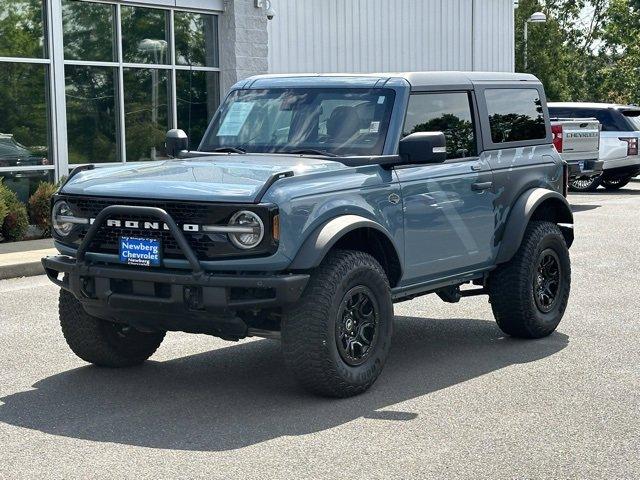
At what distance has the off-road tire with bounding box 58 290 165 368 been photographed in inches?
304

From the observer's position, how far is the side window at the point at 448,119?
8094 mm

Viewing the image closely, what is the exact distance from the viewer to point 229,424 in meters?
6.54

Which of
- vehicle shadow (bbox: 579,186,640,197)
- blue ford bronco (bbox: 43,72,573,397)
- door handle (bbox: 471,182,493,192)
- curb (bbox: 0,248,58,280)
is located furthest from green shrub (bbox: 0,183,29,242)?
vehicle shadow (bbox: 579,186,640,197)

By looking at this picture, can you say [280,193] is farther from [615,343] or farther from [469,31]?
[469,31]

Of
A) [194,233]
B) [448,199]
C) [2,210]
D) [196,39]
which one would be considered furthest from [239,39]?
[194,233]

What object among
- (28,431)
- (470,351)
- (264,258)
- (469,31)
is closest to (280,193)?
(264,258)

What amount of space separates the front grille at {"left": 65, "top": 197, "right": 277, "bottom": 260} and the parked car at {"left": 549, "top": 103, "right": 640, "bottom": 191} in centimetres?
1932

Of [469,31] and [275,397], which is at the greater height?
[469,31]

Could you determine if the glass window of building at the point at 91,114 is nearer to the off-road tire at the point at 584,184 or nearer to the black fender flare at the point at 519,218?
the off-road tire at the point at 584,184

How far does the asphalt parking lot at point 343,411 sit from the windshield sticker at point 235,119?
61.2 inches

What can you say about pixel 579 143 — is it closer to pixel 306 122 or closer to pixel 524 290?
pixel 524 290

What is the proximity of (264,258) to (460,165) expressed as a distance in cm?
216

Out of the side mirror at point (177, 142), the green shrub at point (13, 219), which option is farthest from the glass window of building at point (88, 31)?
the side mirror at point (177, 142)

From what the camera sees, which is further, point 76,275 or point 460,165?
point 460,165
